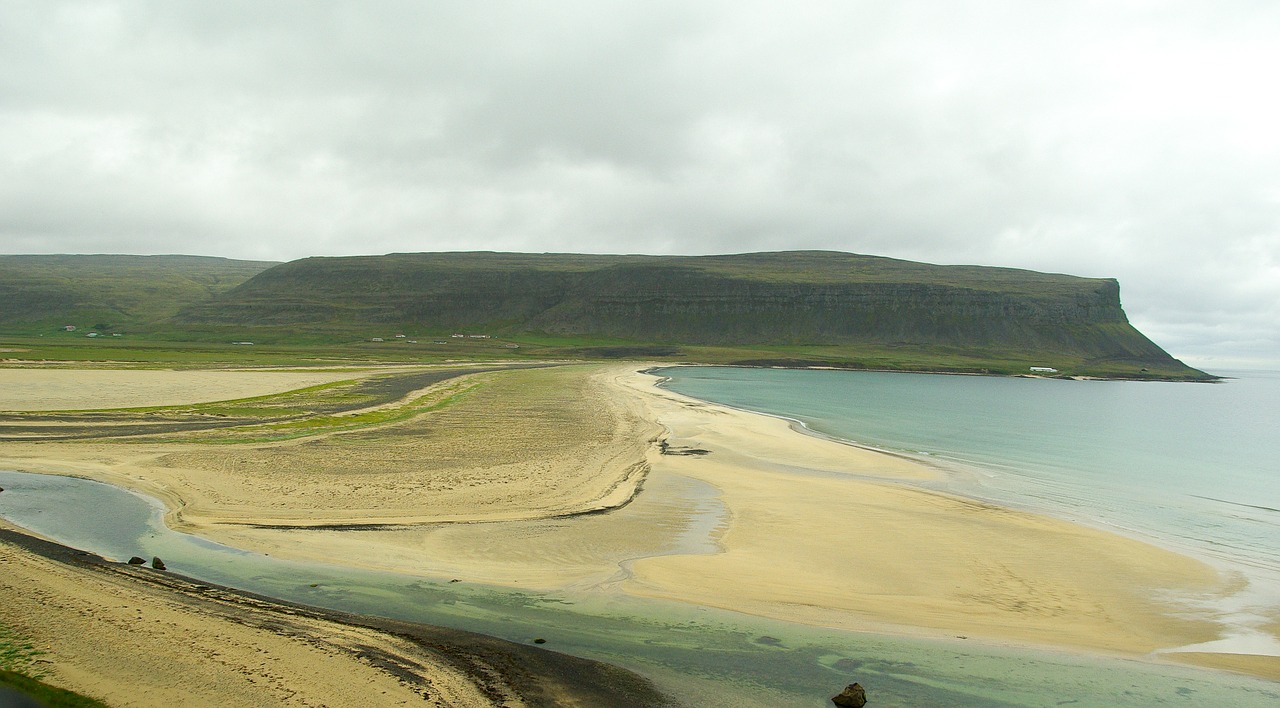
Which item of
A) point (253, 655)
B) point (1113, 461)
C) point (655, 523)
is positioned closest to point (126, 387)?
point (655, 523)

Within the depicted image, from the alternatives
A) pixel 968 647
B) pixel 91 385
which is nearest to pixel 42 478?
pixel 968 647

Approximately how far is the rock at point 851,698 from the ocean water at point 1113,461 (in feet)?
24.2

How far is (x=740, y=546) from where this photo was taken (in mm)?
16453

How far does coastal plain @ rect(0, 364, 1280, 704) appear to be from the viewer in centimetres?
1297

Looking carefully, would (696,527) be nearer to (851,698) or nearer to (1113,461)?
(851,698)

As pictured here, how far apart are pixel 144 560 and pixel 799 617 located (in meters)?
11.6

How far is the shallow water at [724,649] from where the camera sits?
956 cm

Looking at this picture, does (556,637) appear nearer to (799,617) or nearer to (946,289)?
(799,617)

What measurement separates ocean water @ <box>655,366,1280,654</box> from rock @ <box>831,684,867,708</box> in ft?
24.2

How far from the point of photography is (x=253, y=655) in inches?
336

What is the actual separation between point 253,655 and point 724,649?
6298 millimetres

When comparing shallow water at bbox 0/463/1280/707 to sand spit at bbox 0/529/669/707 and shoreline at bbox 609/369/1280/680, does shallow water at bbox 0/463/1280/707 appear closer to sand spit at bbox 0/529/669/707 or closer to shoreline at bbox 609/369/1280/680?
shoreline at bbox 609/369/1280/680

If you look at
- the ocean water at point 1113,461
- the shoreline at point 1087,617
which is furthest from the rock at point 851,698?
the ocean water at point 1113,461

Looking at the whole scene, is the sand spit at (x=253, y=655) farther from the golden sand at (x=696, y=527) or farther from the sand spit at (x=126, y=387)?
the sand spit at (x=126, y=387)
